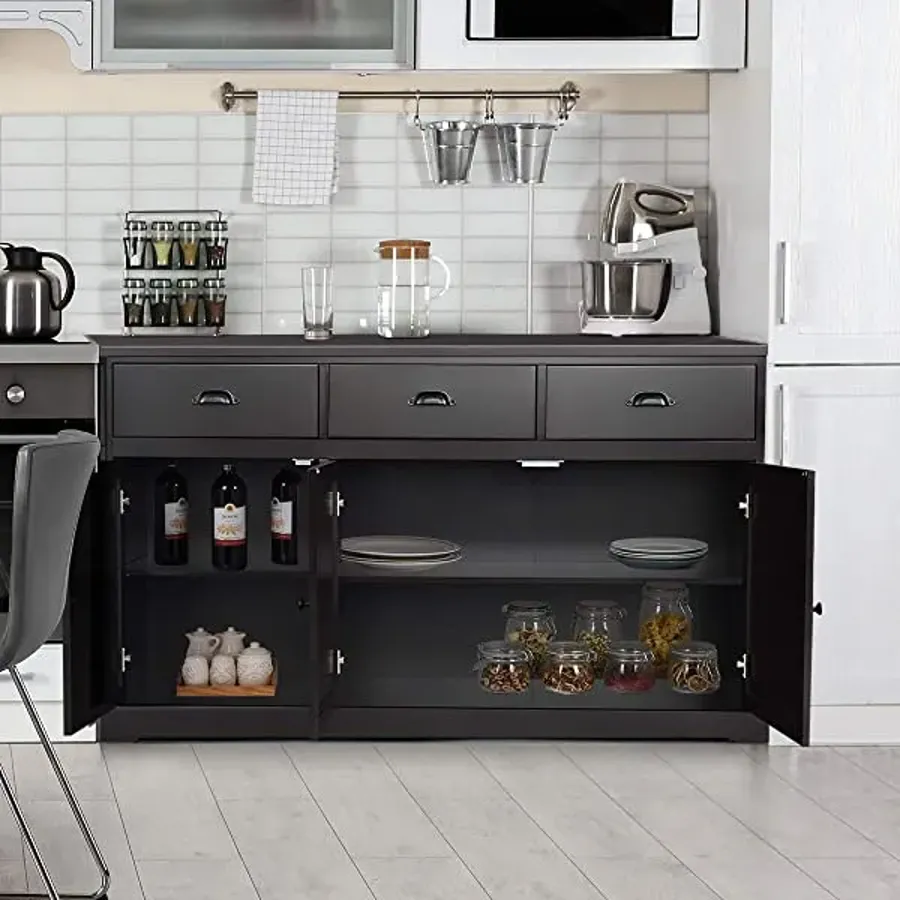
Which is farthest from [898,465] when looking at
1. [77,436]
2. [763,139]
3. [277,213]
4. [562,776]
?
[77,436]

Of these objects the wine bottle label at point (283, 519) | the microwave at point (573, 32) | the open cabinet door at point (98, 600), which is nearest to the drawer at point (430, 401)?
the wine bottle label at point (283, 519)

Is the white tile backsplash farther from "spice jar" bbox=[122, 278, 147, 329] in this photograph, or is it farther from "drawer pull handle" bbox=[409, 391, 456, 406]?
"drawer pull handle" bbox=[409, 391, 456, 406]

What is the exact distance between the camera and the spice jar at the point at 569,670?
13.4 feet

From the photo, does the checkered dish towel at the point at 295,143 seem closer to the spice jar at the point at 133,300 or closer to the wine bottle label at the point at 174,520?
the spice jar at the point at 133,300

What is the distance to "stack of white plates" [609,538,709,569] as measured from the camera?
163 inches

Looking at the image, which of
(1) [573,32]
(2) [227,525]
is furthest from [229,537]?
(1) [573,32]

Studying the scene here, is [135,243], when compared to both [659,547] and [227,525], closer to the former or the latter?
[227,525]

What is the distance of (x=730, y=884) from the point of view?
10.1ft

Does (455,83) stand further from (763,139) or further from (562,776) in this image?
(562,776)

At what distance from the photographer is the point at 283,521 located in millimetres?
4156

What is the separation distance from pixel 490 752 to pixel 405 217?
1.35 m

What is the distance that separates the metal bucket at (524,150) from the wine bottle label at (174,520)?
1.13 meters

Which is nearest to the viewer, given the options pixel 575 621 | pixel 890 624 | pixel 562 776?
pixel 562 776

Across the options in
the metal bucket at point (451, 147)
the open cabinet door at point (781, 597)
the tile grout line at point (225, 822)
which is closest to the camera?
the tile grout line at point (225, 822)
